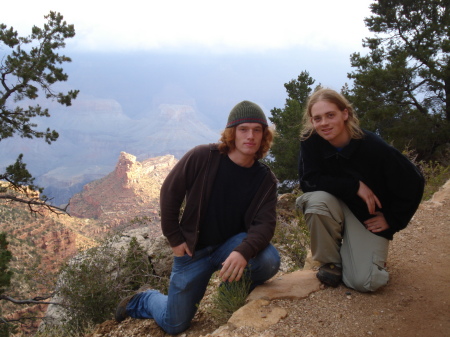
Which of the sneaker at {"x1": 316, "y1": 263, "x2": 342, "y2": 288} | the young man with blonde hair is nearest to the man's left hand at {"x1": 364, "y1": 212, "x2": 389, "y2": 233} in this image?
the young man with blonde hair

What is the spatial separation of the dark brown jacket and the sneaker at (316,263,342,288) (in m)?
0.59

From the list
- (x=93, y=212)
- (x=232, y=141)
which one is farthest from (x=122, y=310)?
(x=93, y=212)

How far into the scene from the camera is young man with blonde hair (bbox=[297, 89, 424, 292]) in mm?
3250

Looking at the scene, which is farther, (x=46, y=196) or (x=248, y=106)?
(x=46, y=196)

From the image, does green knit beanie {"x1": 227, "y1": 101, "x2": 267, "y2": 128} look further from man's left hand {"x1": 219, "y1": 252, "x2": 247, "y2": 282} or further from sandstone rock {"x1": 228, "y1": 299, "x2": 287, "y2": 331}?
sandstone rock {"x1": 228, "y1": 299, "x2": 287, "y2": 331}

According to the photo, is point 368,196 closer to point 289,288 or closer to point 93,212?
point 289,288

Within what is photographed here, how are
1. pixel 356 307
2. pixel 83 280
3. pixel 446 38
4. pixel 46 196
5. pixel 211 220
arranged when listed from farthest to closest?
1. pixel 446 38
2. pixel 46 196
3. pixel 83 280
4. pixel 211 220
5. pixel 356 307

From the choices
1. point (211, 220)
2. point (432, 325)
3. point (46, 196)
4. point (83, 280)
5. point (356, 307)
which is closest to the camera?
point (432, 325)

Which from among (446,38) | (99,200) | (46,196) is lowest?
(99,200)

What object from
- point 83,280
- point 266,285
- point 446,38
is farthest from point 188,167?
point 446,38

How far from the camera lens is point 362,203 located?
133 inches

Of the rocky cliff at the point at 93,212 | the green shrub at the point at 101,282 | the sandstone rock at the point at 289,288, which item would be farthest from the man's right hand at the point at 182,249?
the rocky cliff at the point at 93,212

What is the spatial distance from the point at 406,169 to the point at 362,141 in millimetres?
408

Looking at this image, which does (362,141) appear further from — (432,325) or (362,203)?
(432,325)
